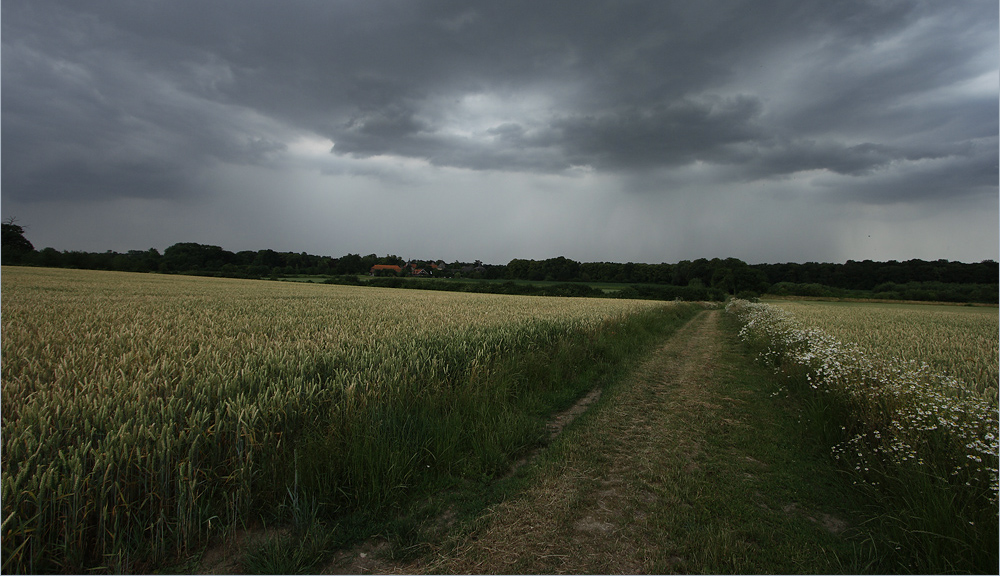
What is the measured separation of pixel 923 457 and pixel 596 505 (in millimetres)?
3216

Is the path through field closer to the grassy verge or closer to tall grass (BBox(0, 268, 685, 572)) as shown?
the grassy verge

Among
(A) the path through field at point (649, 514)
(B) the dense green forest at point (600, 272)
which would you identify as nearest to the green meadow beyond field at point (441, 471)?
(A) the path through field at point (649, 514)

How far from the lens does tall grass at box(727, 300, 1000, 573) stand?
280 cm

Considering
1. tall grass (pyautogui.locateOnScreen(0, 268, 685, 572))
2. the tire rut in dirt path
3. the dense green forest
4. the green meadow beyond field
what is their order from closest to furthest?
tall grass (pyautogui.locateOnScreen(0, 268, 685, 572)) < the green meadow beyond field < the tire rut in dirt path < the dense green forest

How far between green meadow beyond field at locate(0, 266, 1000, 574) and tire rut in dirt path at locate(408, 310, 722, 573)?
Answer: 0.02 metres

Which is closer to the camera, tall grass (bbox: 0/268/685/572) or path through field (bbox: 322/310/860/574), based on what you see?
tall grass (bbox: 0/268/685/572)

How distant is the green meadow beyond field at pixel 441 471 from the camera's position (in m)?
2.71

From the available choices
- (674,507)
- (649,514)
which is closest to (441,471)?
(649,514)

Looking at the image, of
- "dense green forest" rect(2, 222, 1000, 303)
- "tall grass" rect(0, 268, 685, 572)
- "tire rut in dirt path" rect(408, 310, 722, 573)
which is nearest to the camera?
"tall grass" rect(0, 268, 685, 572)

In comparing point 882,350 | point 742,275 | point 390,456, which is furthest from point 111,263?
point 742,275

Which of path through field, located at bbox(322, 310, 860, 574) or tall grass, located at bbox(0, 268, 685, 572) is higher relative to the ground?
tall grass, located at bbox(0, 268, 685, 572)

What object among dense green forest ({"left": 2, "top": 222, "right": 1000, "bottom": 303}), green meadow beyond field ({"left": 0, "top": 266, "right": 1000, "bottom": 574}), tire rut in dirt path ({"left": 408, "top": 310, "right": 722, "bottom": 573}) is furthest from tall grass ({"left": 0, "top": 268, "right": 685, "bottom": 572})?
dense green forest ({"left": 2, "top": 222, "right": 1000, "bottom": 303})

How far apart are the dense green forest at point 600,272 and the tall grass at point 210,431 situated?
196 ft

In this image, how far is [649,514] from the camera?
346 cm
